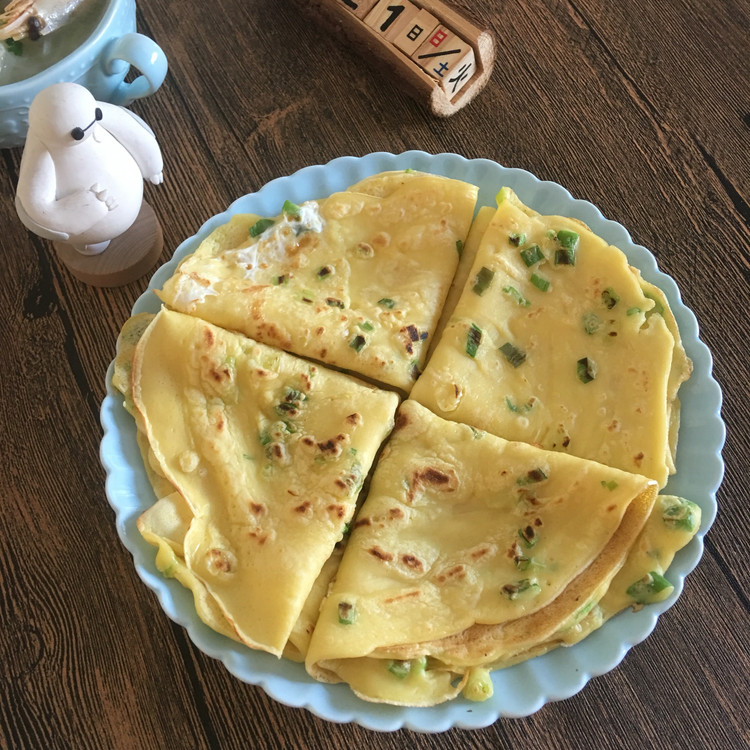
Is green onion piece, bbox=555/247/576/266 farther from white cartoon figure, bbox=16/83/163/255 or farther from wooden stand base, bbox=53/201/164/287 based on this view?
wooden stand base, bbox=53/201/164/287

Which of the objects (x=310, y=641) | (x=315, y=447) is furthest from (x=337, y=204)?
(x=310, y=641)

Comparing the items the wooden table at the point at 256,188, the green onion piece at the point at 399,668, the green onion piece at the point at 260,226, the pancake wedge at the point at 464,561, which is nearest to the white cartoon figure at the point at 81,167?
the green onion piece at the point at 260,226

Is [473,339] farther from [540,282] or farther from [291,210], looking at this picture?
[291,210]

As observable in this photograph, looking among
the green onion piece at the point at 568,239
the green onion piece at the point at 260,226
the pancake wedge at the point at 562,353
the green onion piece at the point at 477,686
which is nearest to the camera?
the green onion piece at the point at 477,686

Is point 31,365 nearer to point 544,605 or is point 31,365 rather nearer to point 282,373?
point 282,373

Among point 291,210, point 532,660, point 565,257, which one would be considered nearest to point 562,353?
point 565,257

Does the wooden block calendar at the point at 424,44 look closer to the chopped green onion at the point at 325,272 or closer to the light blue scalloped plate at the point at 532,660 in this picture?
the light blue scalloped plate at the point at 532,660

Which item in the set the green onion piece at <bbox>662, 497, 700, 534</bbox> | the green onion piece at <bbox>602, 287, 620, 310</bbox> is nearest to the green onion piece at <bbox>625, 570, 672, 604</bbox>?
the green onion piece at <bbox>662, 497, 700, 534</bbox>

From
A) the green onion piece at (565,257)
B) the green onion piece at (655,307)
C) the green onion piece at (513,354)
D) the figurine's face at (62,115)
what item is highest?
the green onion piece at (655,307)
